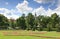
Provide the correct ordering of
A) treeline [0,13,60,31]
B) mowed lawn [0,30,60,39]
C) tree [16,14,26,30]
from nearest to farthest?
mowed lawn [0,30,60,39] → treeline [0,13,60,31] → tree [16,14,26,30]

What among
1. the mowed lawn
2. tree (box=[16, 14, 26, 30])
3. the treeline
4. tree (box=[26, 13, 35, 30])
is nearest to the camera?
the mowed lawn

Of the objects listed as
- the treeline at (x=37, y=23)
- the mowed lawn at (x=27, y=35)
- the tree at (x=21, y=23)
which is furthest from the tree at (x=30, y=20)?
the mowed lawn at (x=27, y=35)

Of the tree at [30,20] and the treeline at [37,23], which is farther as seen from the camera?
the tree at [30,20]

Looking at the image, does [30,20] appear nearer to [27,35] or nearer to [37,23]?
[37,23]

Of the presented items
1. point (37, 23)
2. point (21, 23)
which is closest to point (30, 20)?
point (37, 23)

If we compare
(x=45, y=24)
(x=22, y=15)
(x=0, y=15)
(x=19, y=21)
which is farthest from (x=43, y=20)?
(x=0, y=15)

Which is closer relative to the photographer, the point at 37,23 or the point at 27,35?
the point at 27,35

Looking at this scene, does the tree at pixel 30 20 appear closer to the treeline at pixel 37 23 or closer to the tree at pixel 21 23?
the treeline at pixel 37 23

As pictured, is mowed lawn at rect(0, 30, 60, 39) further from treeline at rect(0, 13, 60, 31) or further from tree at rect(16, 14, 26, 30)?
tree at rect(16, 14, 26, 30)

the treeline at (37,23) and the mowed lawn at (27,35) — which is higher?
the treeline at (37,23)

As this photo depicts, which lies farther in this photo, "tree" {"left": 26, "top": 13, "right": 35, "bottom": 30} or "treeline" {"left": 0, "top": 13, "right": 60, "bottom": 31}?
"tree" {"left": 26, "top": 13, "right": 35, "bottom": 30}

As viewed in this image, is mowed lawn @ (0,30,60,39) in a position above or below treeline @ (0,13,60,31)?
below

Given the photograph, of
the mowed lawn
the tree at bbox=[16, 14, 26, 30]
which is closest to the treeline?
the tree at bbox=[16, 14, 26, 30]

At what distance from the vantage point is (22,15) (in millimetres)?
95500
